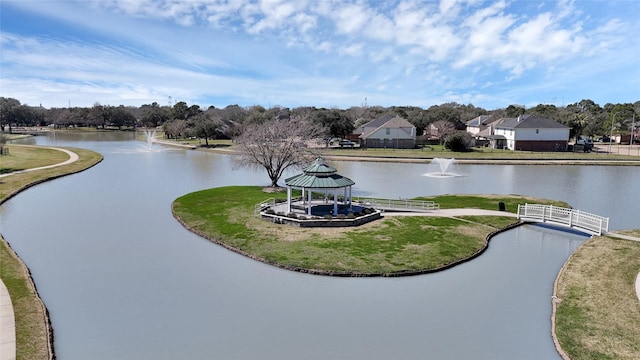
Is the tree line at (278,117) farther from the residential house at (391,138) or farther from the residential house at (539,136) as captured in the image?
the residential house at (539,136)

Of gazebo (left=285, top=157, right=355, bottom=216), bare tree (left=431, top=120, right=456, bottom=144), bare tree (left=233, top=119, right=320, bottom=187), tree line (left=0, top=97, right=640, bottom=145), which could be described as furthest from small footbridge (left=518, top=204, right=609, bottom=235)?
bare tree (left=431, top=120, right=456, bottom=144)

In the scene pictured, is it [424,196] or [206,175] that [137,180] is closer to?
[206,175]

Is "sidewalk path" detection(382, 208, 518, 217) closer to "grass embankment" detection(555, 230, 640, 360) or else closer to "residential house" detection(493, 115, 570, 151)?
"grass embankment" detection(555, 230, 640, 360)

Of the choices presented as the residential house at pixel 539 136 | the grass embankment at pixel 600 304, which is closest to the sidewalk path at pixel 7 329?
the grass embankment at pixel 600 304

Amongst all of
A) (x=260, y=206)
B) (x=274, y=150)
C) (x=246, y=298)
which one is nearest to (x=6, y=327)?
(x=246, y=298)

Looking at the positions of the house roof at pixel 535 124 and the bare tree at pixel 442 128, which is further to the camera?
the bare tree at pixel 442 128

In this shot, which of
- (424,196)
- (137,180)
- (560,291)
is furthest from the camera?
(137,180)

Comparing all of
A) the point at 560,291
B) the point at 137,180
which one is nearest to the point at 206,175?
the point at 137,180
